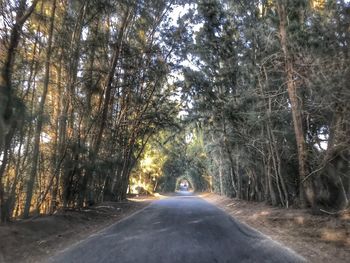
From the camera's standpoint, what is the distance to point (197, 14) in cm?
1981

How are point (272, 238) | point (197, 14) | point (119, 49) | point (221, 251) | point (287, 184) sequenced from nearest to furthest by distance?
1. point (221, 251)
2. point (272, 238)
3. point (119, 49)
4. point (287, 184)
5. point (197, 14)

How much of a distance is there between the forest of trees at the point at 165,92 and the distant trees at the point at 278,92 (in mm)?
75

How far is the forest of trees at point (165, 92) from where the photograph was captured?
10875 millimetres

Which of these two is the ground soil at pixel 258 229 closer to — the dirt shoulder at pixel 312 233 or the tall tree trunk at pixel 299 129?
the dirt shoulder at pixel 312 233

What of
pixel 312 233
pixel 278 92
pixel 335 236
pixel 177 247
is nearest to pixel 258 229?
pixel 312 233

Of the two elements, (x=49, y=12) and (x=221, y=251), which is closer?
(x=221, y=251)

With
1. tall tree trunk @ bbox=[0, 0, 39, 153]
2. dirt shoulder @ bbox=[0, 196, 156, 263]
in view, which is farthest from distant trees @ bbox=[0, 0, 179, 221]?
dirt shoulder @ bbox=[0, 196, 156, 263]

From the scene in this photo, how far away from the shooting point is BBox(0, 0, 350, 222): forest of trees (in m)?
10.9

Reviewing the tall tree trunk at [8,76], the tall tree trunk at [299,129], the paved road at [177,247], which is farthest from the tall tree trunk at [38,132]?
the tall tree trunk at [299,129]

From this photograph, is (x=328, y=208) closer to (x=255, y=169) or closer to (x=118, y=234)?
(x=118, y=234)

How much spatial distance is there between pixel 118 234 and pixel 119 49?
884 cm

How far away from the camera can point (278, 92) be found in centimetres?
1556

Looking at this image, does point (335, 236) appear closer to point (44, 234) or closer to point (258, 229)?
point (258, 229)

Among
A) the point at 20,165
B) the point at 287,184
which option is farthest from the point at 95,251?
the point at 287,184
